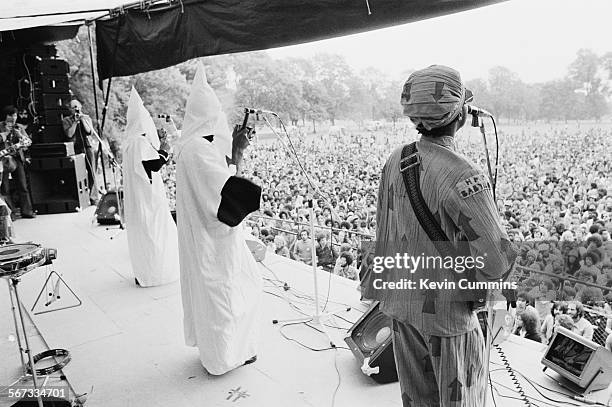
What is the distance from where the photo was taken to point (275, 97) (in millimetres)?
7172

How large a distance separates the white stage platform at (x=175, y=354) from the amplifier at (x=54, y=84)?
426 cm

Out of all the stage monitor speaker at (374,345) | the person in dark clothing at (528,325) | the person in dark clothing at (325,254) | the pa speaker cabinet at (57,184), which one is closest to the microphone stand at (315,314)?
the stage monitor speaker at (374,345)

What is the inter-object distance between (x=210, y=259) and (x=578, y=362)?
196 cm

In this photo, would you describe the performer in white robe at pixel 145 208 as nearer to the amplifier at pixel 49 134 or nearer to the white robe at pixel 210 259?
the white robe at pixel 210 259

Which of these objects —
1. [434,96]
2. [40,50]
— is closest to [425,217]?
[434,96]

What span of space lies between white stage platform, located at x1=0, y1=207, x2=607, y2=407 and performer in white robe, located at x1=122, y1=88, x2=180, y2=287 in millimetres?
191

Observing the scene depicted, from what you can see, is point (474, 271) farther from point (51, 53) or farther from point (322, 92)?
point (51, 53)

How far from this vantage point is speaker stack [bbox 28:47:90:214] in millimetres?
7414

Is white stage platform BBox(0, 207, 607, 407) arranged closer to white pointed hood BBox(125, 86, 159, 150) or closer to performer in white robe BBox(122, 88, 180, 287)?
performer in white robe BBox(122, 88, 180, 287)

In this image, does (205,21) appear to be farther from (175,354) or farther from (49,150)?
(49,150)

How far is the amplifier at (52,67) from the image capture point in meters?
7.55

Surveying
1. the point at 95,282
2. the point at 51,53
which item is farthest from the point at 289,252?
the point at 51,53

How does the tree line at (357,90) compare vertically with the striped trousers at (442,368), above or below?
above

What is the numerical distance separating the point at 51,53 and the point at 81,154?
176cm
